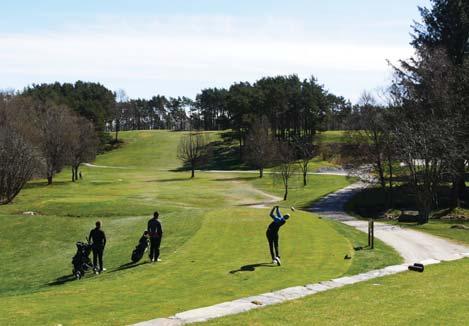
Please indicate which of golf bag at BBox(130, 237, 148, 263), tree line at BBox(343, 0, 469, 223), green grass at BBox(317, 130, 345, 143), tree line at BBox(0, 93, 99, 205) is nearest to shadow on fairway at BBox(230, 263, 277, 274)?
golf bag at BBox(130, 237, 148, 263)

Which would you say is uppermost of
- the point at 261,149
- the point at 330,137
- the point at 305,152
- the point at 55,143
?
the point at 330,137

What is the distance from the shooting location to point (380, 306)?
43.1ft

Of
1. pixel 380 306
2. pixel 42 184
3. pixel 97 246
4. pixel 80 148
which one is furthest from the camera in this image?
pixel 80 148

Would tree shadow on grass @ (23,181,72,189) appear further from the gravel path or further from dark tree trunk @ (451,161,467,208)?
dark tree trunk @ (451,161,467,208)

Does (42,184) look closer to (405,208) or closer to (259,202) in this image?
(259,202)

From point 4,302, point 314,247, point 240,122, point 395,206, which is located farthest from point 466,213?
point 240,122

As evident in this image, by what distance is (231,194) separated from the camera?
230ft

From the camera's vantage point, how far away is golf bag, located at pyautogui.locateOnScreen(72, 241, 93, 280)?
22.9m

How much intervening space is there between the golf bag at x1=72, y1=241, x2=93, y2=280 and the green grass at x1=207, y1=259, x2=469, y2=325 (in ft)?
40.8

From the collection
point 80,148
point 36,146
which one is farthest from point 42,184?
point 80,148

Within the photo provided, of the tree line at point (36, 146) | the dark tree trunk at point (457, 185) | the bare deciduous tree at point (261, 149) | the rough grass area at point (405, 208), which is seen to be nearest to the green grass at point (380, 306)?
the rough grass area at point (405, 208)

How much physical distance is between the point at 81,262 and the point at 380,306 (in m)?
14.5

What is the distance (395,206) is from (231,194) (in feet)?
74.8

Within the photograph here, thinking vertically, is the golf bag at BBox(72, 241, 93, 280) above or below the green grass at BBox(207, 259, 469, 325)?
below
